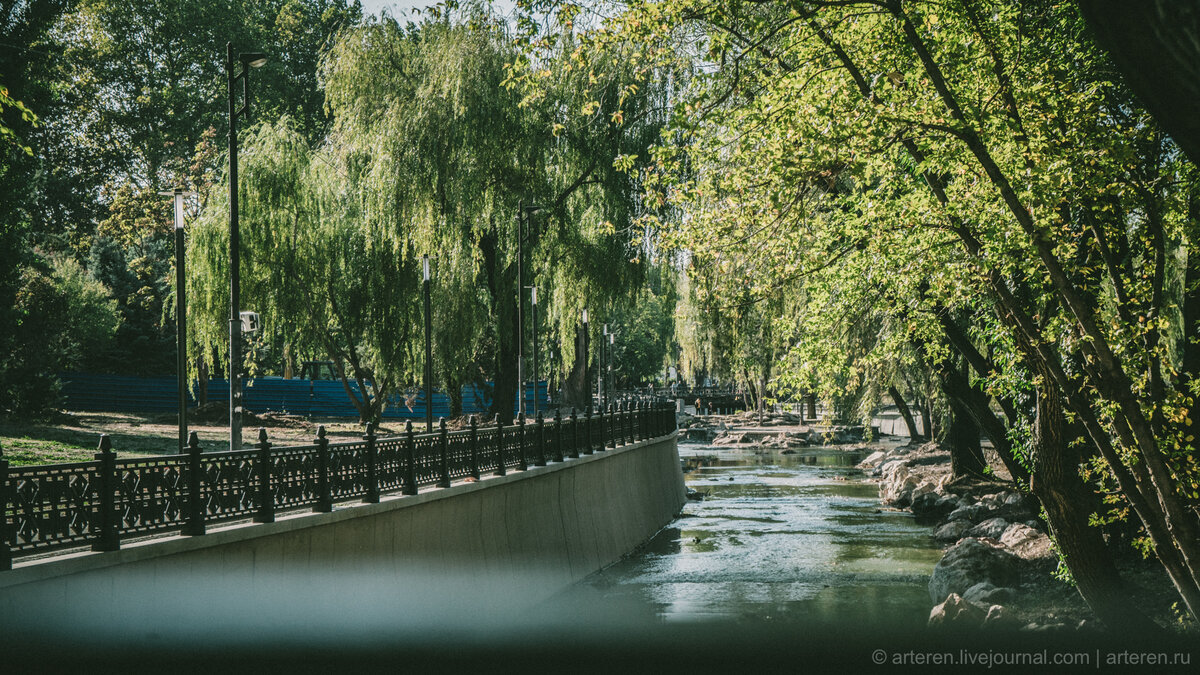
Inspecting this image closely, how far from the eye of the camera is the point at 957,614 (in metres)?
14.5

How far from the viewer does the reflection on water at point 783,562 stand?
16547 millimetres

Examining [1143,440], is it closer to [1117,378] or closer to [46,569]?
[1117,378]

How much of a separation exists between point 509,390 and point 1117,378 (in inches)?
795

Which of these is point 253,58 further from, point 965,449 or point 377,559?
point 965,449

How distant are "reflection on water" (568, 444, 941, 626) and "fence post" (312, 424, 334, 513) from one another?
6.67 m

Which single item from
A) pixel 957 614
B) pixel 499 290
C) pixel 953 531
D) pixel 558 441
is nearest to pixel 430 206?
pixel 499 290

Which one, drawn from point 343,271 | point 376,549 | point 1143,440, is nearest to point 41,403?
point 343,271

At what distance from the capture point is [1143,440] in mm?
8719

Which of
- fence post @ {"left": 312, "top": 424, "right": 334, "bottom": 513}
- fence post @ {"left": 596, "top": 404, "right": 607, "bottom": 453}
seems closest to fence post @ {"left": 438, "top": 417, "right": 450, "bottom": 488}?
fence post @ {"left": 312, "top": 424, "right": 334, "bottom": 513}

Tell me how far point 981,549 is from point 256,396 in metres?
39.1

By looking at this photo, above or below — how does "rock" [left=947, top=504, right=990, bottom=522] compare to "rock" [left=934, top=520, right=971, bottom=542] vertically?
above

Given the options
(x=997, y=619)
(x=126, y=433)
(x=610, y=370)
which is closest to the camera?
(x=997, y=619)

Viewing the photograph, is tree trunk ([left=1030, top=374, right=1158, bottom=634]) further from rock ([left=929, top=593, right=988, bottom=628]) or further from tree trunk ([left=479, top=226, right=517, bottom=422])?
tree trunk ([left=479, top=226, right=517, bottom=422])

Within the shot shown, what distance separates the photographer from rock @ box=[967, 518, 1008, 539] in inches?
867
